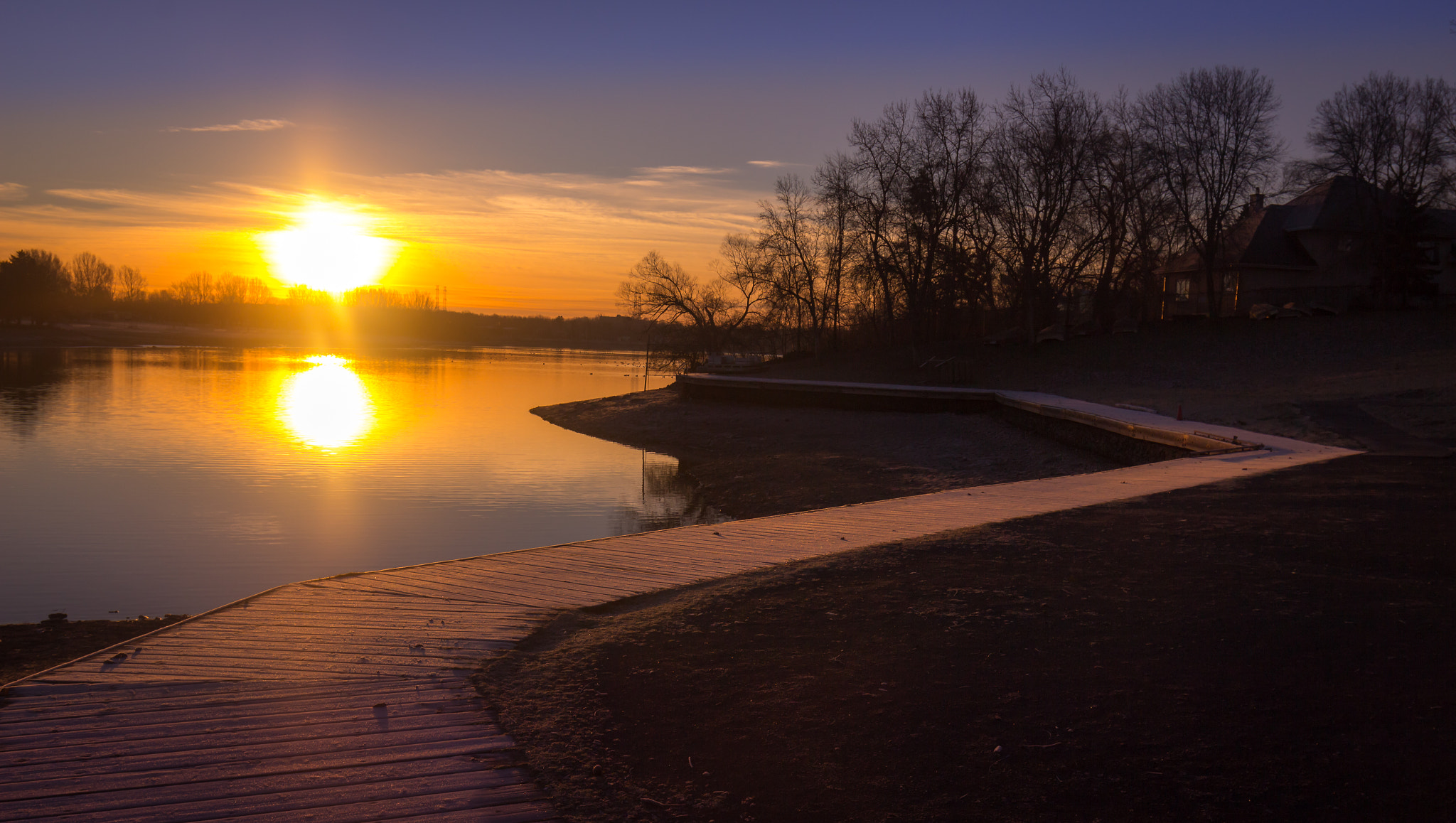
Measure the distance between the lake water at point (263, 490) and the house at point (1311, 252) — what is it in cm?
2993

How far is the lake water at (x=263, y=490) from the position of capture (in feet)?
37.3

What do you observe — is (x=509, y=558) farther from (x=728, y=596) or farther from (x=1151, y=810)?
(x=1151, y=810)

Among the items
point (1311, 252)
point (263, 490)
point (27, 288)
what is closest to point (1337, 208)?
point (1311, 252)

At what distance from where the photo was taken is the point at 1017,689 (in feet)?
14.5

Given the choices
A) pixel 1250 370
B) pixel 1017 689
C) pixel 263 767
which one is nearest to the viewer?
pixel 263 767

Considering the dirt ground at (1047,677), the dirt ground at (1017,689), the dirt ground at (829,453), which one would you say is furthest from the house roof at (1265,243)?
the dirt ground at (1017,689)

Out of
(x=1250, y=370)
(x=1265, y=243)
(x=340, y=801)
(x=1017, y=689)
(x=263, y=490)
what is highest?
(x=1265, y=243)

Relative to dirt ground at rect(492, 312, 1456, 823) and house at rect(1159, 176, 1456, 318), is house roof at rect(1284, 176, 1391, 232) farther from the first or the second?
dirt ground at rect(492, 312, 1456, 823)

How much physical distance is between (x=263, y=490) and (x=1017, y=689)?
17375mm

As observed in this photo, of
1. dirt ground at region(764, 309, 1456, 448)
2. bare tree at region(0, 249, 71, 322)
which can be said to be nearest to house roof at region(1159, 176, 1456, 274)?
dirt ground at region(764, 309, 1456, 448)

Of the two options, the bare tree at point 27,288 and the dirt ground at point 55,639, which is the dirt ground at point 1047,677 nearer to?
the dirt ground at point 55,639

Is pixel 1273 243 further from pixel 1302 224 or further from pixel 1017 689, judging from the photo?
pixel 1017 689

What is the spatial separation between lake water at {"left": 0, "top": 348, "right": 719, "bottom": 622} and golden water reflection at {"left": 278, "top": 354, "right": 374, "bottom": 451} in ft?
0.62

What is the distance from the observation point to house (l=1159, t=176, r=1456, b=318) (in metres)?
39.2
